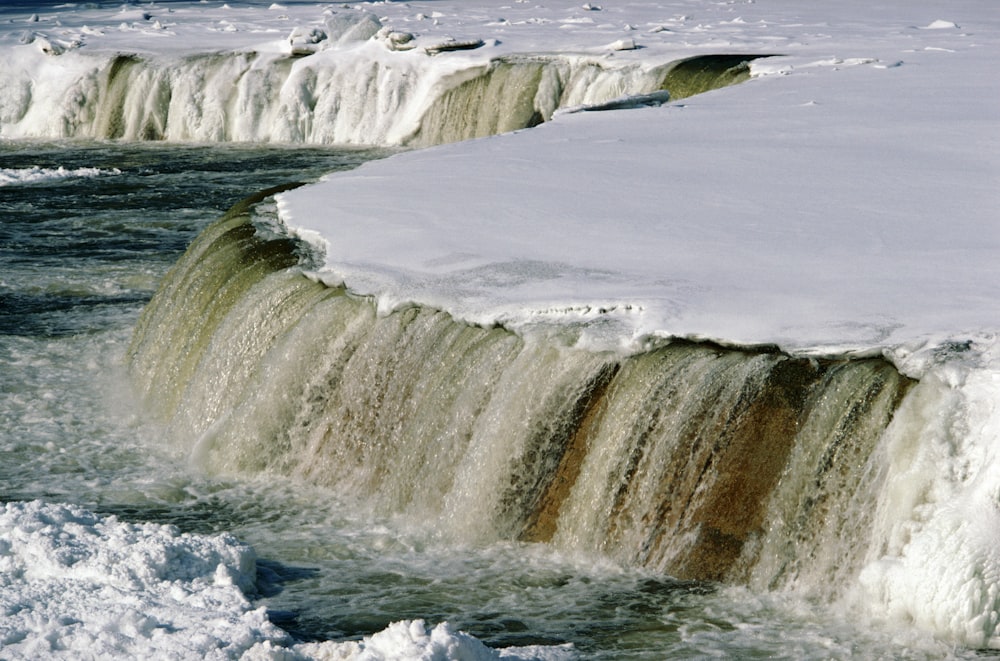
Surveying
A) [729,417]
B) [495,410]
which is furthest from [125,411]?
[729,417]

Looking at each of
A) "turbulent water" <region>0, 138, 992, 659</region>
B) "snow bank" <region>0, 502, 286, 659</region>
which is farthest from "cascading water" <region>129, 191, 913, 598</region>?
"snow bank" <region>0, 502, 286, 659</region>

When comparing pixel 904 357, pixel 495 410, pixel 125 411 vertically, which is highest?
pixel 904 357

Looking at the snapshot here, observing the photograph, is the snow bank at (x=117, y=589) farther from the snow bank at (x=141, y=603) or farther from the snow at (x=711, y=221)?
the snow at (x=711, y=221)

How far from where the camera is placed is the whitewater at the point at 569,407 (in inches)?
211

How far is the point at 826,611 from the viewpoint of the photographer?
5527 mm

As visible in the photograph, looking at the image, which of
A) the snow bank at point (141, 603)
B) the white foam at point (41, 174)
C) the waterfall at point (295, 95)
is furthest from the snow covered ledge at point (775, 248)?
the white foam at point (41, 174)

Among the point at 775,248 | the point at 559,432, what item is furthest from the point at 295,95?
the point at 559,432

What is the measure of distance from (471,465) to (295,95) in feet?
38.8

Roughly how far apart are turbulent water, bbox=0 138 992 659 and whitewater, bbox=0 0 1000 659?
0.04 ft

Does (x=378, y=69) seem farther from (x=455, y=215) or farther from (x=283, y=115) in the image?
(x=455, y=215)

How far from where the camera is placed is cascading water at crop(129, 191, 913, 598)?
574cm

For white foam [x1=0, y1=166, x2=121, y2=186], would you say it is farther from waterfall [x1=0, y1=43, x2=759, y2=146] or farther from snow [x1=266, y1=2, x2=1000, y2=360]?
snow [x1=266, y1=2, x2=1000, y2=360]

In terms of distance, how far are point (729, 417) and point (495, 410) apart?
108cm

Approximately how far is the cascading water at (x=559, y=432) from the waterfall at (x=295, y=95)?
8.60 m
